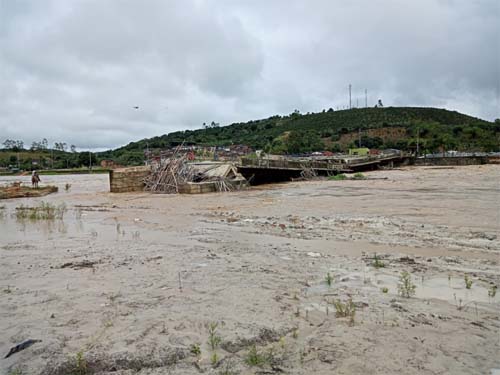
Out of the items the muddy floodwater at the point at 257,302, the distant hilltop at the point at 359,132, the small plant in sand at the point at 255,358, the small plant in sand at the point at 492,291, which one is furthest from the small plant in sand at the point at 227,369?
the distant hilltop at the point at 359,132

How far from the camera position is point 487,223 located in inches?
307

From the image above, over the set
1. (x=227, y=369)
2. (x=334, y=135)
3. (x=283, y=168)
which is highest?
(x=334, y=135)

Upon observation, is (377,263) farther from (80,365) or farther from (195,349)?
(80,365)

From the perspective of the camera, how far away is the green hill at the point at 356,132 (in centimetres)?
7688

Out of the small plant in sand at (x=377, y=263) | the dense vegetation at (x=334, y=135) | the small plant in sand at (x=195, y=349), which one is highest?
the dense vegetation at (x=334, y=135)

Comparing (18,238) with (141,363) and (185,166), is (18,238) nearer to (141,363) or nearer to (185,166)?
(141,363)

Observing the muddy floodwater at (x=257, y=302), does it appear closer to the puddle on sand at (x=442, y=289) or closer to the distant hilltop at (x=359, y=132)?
the puddle on sand at (x=442, y=289)

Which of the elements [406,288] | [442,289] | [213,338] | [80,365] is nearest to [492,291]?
[442,289]

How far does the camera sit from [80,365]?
2582 millimetres

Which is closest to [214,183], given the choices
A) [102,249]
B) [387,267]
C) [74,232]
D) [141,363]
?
[74,232]

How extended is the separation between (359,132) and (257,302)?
309 feet

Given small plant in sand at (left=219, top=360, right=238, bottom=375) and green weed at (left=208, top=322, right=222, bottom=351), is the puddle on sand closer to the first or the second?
green weed at (left=208, top=322, right=222, bottom=351)

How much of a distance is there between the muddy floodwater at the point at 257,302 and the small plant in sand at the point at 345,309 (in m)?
0.02

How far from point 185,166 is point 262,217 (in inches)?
514
